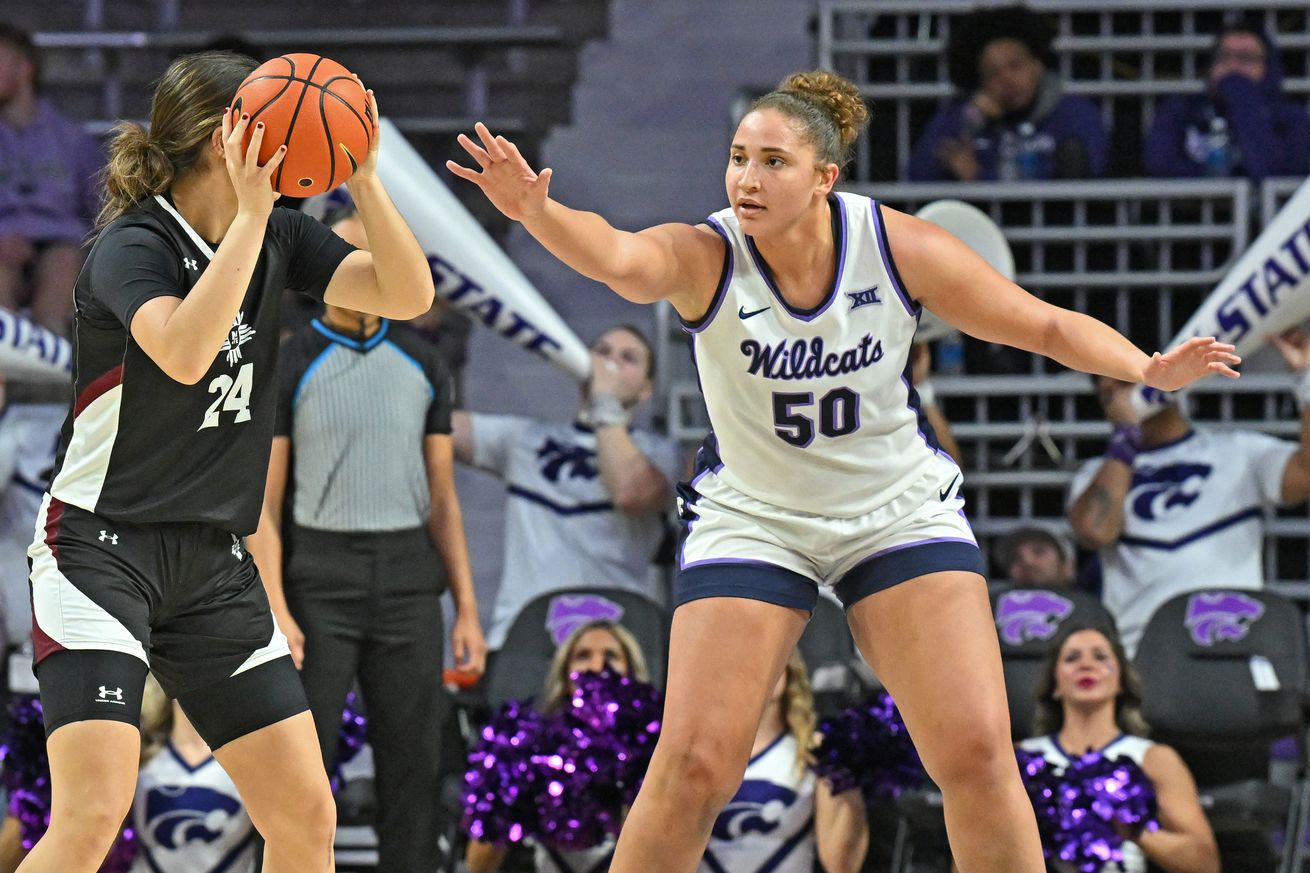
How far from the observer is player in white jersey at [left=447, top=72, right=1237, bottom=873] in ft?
11.1

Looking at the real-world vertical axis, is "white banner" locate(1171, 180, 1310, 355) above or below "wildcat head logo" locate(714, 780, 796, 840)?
above

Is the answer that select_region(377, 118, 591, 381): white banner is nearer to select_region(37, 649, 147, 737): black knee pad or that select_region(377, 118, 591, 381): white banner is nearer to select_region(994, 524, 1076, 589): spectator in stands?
select_region(994, 524, 1076, 589): spectator in stands

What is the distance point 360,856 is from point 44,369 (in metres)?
2.21

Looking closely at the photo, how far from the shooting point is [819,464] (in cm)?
358

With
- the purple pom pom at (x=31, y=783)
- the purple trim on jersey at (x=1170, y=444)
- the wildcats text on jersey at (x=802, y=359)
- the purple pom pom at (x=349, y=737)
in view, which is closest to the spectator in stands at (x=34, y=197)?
the purple pom pom at (x=31, y=783)

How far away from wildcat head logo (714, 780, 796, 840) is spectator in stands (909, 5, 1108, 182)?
3.64 meters

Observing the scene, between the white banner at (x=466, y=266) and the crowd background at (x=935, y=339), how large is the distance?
0.27m

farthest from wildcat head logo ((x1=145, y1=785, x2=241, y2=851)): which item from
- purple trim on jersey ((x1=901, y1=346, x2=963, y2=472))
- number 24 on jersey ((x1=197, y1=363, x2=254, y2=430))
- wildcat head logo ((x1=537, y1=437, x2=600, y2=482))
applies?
purple trim on jersey ((x1=901, y1=346, x2=963, y2=472))

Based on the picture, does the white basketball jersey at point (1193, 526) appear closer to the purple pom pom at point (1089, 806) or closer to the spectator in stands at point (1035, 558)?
the spectator in stands at point (1035, 558)

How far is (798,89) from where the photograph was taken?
3658 mm

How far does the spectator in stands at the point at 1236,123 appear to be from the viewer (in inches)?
310

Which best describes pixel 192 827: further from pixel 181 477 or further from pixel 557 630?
pixel 181 477

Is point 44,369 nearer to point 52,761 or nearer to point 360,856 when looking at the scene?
point 360,856

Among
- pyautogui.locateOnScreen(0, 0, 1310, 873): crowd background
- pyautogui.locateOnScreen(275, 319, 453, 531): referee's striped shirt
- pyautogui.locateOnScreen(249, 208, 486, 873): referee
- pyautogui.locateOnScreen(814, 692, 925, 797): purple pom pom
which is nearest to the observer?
pyautogui.locateOnScreen(249, 208, 486, 873): referee
